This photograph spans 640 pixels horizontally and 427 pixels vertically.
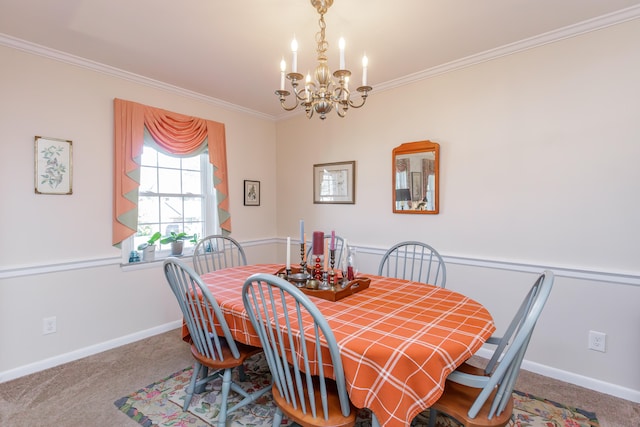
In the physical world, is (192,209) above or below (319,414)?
above

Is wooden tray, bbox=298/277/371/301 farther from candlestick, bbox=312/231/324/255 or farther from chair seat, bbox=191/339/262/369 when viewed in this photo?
chair seat, bbox=191/339/262/369

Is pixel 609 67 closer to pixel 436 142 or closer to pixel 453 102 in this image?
pixel 453 102

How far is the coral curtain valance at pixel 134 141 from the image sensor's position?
9.24 ft

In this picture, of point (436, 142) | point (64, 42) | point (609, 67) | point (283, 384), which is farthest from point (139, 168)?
point (609, 67)

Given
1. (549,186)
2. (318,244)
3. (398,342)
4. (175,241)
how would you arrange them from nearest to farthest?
(398,342), (318,244), (549,186), (175,241)

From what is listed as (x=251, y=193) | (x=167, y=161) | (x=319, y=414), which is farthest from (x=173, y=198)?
(x=319, y=414)

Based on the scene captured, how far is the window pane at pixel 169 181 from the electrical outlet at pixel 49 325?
4.44ft

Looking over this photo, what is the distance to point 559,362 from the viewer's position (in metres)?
2.31

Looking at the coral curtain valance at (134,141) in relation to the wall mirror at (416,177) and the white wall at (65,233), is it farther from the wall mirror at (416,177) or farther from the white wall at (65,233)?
the wall mirror at (416,177)

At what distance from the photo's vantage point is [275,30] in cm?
220

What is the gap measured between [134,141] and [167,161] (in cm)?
41

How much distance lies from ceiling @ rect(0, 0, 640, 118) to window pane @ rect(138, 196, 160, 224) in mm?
1166

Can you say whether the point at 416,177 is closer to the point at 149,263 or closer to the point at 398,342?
the point at 398,342

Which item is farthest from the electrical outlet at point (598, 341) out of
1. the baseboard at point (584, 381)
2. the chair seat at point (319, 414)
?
the chair seat at point (319, 414)
